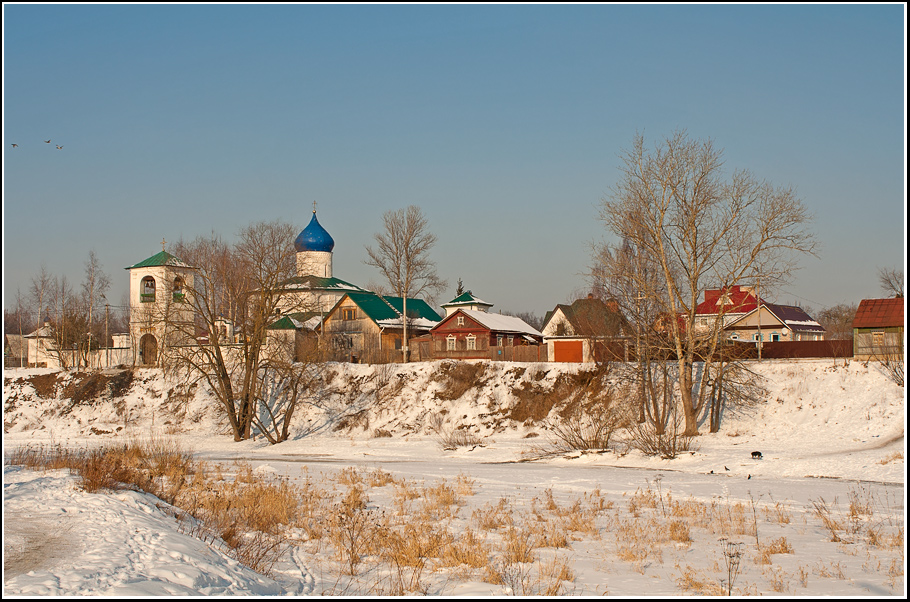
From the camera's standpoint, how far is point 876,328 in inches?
1480

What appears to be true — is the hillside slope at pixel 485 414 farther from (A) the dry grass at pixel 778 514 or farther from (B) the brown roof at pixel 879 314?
(A) the dry grass at pixel 778 514

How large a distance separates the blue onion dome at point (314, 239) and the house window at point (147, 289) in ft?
48.0

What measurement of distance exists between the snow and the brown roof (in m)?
3.28

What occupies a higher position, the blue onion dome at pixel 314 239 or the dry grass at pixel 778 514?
the blue onion dome at pixel 314 239

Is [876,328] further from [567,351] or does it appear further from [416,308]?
[416,308]

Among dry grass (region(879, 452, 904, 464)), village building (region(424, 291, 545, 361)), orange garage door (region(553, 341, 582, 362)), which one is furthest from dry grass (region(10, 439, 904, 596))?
village building (region(424, 291, 545, 361))

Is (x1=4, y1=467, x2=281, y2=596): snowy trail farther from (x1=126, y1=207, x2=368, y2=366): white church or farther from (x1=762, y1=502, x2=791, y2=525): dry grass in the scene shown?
(x1=126, y1=207, x2=368, y2=366): white church

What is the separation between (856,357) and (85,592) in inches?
1472

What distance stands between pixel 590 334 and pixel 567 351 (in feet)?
12.0

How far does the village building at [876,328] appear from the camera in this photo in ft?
121

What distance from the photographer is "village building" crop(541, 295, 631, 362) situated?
39188 millimetres

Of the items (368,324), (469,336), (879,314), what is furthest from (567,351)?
(368,324)

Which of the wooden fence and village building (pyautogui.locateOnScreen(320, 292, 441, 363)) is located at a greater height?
village building (pyautogui.locateOnScreen(320, 292, 441, 363))

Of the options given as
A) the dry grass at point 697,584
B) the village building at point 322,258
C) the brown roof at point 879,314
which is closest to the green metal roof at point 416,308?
the village building at point 322,258
